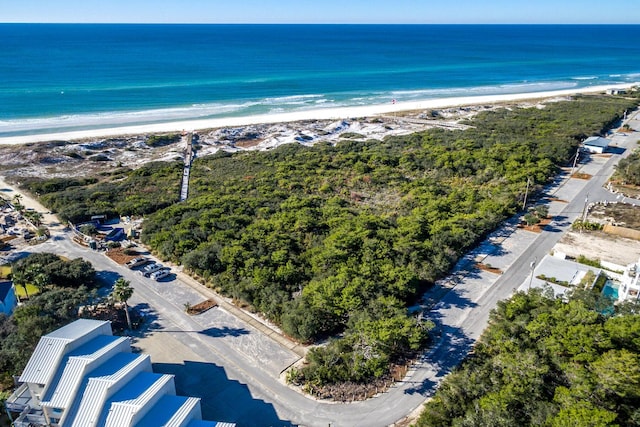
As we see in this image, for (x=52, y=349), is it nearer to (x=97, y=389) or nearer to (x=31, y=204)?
(x=97, y=389)

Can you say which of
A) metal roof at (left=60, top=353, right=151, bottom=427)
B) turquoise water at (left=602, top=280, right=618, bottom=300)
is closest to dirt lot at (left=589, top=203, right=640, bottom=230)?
turquoise water at (left=602, top=280, right=618, bottom=300)

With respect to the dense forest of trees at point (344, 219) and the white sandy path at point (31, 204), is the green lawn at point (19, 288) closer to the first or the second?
the white sandy path at point (31, 204)

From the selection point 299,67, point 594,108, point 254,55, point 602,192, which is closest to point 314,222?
point 602,192

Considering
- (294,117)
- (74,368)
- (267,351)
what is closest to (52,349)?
(74,368)

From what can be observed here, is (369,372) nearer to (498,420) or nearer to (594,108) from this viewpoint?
(498,420)

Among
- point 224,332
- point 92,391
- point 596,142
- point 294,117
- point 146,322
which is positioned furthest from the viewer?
point 294,117

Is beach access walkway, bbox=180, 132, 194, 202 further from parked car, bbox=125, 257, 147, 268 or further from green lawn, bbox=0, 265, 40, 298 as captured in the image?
green lawn, bbox=0, 265, 40, 298
